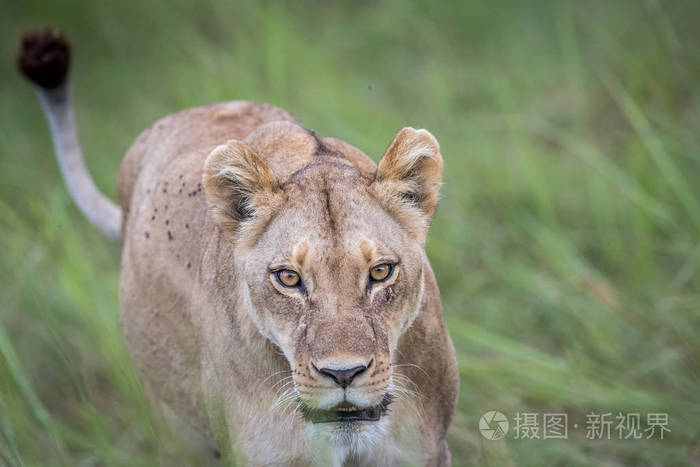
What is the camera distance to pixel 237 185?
9.68 ft

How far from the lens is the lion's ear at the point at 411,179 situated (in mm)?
2893

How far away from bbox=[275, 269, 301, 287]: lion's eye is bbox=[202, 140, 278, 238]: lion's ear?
0.81 feet

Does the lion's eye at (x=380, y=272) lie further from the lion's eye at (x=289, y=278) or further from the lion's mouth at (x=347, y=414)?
the lion's mouth at (x=347, y=414)

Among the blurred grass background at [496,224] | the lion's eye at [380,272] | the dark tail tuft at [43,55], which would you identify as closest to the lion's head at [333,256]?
the lion's eye at [380,272]

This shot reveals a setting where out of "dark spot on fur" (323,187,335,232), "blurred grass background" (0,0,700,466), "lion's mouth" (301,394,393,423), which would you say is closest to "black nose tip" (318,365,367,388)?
"lion's mouth" (301,394,393,423)

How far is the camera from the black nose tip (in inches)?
100

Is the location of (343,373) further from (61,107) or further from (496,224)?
(496,224)

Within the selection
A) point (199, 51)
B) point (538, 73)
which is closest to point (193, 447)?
point (199, 51)

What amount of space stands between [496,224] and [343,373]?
4027 millimetres

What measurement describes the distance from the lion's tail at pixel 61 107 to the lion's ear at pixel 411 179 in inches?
87.2

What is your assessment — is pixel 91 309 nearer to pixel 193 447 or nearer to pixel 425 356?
pixel 193 447

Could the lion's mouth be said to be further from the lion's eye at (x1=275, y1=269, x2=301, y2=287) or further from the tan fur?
the lion's eye at (x1=275, y1=269, x2=301, y2=287)

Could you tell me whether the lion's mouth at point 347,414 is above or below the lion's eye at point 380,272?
below

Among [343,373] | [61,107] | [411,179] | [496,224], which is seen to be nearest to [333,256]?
[343,373]
